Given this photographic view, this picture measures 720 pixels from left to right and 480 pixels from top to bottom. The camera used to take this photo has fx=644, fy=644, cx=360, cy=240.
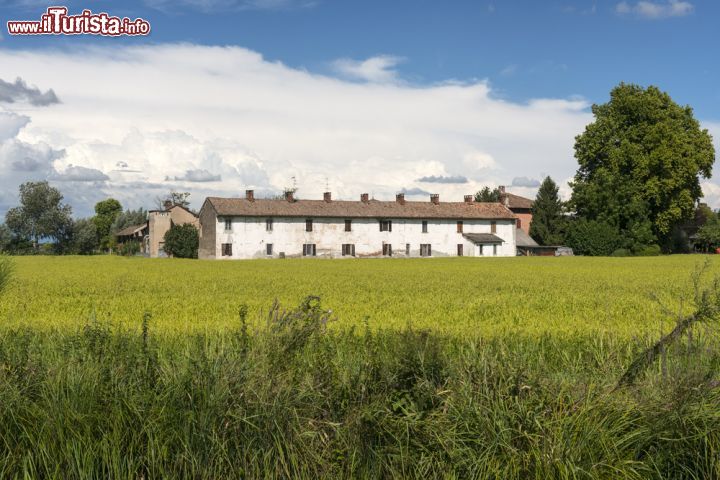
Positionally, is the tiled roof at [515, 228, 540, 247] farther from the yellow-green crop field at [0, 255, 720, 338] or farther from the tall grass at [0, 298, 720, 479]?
the tall grass at [0, 298, 720, 479]

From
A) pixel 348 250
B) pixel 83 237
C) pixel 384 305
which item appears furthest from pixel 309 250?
pixel 384 305

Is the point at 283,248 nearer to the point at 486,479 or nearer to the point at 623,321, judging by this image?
the point at 623,321

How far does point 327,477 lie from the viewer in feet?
20.0

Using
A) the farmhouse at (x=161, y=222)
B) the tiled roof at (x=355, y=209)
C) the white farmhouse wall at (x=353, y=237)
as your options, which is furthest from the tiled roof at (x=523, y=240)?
the farmhouse at (x=161, y=222)

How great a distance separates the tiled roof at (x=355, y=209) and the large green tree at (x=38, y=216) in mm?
51460

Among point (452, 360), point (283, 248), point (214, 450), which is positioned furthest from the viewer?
point (283, 248)

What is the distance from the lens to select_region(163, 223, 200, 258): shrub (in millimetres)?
78812

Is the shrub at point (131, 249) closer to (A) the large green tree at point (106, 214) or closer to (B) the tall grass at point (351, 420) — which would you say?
(A) the large green tree at point (106, 214)

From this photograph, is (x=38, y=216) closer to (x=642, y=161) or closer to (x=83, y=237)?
(x=83, y=237)

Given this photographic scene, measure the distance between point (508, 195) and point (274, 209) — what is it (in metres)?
43.7

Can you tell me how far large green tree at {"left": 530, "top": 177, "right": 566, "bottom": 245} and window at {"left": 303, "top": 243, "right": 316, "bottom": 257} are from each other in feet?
106

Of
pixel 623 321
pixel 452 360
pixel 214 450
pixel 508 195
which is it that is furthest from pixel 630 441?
pixel 508 195

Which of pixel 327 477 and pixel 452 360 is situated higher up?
pixel 452 360

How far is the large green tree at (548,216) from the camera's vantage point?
87438 millimetres
